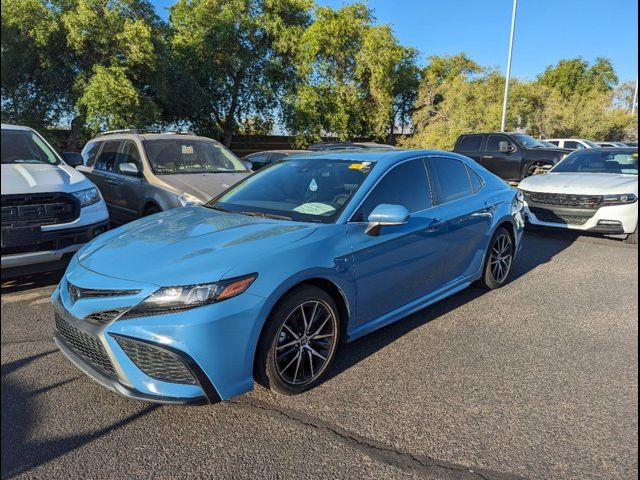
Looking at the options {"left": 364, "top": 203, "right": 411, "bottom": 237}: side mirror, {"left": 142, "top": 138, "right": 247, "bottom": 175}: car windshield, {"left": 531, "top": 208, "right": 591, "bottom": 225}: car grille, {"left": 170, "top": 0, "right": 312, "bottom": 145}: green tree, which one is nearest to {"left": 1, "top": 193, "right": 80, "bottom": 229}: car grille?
{"left": 364, "top": 203, "right": 411, "bottom": 237}: side mirror

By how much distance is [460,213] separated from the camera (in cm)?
441

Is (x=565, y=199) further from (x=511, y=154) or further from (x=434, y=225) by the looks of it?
(x=511, y=154)

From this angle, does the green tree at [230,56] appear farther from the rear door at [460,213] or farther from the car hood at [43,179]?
the rear door at [460,213]

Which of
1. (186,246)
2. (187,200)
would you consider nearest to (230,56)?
(187,200)

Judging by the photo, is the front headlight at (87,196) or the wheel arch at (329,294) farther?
the front headlight at (87,196)

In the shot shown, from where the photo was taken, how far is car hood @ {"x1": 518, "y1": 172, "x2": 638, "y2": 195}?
7438 millimetres

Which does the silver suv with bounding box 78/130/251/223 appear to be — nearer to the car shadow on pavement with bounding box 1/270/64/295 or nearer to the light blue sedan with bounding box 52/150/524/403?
the car shadow on pavement with bounding box 1/270/64/295

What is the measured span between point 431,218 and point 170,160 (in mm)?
4750

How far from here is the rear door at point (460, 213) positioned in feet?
14.1

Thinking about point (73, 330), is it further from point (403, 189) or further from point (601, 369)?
point (601, 369)

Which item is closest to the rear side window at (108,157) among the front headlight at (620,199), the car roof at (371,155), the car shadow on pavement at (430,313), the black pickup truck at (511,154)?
the car roof at (371,155)

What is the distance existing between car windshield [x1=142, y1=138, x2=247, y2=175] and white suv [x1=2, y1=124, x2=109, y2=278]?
6.07ft

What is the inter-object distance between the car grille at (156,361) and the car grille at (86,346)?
0.54ft

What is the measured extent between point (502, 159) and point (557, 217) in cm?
747
